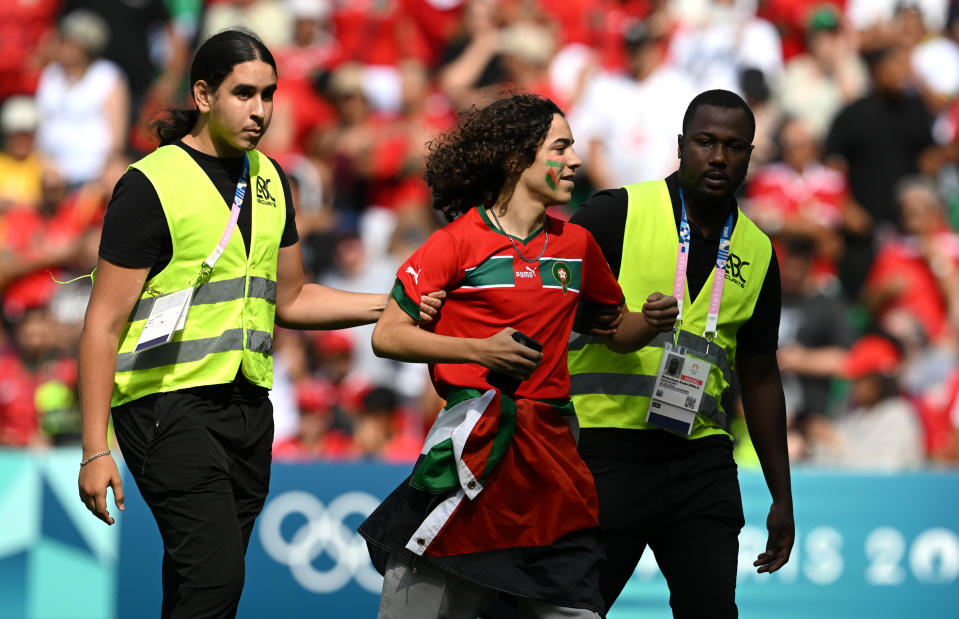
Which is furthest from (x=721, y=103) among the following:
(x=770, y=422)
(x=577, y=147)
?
(x=577, y=147)

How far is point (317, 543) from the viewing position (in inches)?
288

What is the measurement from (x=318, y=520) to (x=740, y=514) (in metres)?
3.23

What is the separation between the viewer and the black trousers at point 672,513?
15.0ft

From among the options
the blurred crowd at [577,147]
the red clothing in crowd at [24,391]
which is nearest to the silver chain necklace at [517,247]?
the blurred crowd at [577,147]

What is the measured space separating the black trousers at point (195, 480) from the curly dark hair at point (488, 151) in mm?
1016

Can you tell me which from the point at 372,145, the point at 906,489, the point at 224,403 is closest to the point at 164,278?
the point at 224,403

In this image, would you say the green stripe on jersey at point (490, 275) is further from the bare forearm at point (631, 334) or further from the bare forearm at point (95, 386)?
the bare forearm at point (95, 386)

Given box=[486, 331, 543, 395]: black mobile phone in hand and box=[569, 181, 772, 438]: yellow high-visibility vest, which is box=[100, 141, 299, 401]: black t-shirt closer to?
box=[486, 331, 543, 395]: black mobile phone in hand

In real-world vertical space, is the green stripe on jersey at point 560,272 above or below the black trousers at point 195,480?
above

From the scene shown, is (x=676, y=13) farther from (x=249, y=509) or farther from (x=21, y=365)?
(x=249, y=509)

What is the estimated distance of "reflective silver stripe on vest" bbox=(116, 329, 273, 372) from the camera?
172 inches

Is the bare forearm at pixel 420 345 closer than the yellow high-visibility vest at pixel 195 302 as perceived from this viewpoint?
Yes

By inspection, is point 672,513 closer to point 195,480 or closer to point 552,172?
point 552,172

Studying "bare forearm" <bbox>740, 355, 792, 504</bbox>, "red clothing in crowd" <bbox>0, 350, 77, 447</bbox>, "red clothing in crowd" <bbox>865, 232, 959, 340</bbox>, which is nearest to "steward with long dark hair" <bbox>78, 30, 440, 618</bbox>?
"bare forearm" <bbox>740, 355, 792, 504</bbox>
